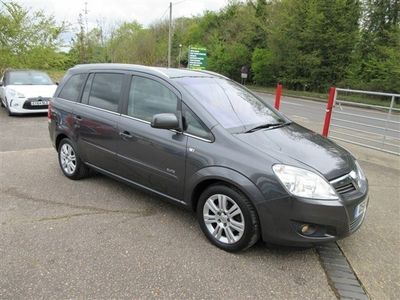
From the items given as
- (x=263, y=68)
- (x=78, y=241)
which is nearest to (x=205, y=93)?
(x=78, y=241)

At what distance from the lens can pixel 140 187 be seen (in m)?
4.07

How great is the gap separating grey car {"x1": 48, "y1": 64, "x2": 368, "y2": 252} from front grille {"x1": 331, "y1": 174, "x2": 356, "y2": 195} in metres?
0.01

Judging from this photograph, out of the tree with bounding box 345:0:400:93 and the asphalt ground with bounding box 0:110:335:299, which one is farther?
the tree with bounding box 345:0:400:93

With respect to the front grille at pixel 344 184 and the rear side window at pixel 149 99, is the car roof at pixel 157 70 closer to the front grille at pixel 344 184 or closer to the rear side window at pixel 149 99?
the rear side window at pixel 149 99

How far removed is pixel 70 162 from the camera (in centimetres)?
507

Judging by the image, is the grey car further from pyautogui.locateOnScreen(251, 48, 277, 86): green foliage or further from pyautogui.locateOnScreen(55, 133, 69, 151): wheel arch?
pyautogui.locateOnScreen(251, 48, 277, 86): green foliage

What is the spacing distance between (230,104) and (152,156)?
3.37 ft

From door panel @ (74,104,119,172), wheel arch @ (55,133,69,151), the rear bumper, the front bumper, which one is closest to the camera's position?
the rear bumper

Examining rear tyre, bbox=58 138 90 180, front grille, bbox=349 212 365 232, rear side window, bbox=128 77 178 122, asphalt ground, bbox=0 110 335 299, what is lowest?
asphalt ground, bbox=0 110 335 299

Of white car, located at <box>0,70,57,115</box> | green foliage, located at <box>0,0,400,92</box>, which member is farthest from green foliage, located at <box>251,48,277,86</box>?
white car, located at <box>0,70,57,115</box>

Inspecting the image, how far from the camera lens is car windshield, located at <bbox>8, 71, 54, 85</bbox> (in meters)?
11.1

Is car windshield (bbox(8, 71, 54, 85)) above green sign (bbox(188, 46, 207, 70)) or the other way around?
the other way around

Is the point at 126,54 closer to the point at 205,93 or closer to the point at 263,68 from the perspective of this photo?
the point at 263,68

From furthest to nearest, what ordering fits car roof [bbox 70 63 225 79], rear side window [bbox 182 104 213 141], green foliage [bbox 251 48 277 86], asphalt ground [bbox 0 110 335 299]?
green foliage [bbox 251 48 277 86]
car roof [bbox 70 63 225 79]
rear side window [bbox 182 104 213 141]
asphalt ground [bbox 0 110 335 299]
